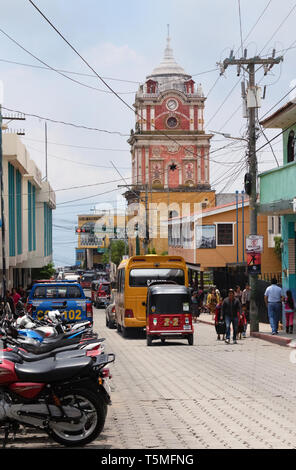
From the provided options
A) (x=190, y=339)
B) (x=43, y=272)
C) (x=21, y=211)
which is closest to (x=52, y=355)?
(x=190, y=339)

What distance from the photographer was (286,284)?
32.8 metres

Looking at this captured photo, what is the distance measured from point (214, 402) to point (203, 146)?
319 feet

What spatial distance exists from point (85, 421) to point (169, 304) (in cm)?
Answer: 1683

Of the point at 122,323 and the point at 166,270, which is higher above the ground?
the point at 166,270

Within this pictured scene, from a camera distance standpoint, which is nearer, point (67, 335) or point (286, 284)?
point (67, 335)

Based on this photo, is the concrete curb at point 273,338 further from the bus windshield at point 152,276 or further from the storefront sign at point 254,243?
the bus windshield at point 152,276

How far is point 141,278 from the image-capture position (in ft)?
100

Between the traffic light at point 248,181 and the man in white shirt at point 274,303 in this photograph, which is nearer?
the man in white shirt at point 274,303

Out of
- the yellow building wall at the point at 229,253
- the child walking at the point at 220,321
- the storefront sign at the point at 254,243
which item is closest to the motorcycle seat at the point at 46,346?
the child walking at the point at 220,321

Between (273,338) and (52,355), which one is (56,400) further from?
(273,338)

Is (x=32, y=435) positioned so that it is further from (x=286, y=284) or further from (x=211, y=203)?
(x=211, y=203)

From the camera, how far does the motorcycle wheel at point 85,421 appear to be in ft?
31.0
